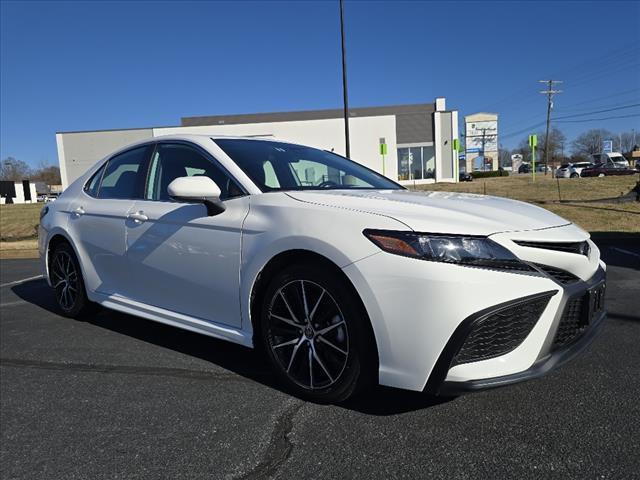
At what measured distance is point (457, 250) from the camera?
7.48 ft

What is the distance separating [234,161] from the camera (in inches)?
129

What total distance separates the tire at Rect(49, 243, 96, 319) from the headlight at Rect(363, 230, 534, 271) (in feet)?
10.7

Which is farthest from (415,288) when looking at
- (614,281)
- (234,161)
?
→ (614,281)

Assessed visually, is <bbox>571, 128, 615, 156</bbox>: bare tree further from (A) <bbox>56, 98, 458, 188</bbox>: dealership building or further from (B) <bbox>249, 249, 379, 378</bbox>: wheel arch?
(B) <bbox>249, 249, 379, 378</bbox>: wheel arch

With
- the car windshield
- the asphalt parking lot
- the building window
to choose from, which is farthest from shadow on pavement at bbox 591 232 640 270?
the building window

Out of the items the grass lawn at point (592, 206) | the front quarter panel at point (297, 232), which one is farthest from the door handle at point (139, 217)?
the grass lawn at point (592, 206)

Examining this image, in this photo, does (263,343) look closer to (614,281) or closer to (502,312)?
(502,312)

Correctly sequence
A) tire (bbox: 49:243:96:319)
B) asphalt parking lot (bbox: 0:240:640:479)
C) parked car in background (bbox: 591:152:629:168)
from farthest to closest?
parked car in background (bbox: 591:152:629:168) → tire (bbox: 49:243:96:319) → asphalt parking lot (bbox: 0:240:640:479)

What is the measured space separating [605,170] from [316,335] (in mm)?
45513

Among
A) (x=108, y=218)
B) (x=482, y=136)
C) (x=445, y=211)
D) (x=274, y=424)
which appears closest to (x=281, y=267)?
(x=274, y=424)

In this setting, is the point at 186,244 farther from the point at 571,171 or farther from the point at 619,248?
the point at 571,171

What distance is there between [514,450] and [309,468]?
3.05ft

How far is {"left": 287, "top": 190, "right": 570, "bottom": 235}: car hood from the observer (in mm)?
2371

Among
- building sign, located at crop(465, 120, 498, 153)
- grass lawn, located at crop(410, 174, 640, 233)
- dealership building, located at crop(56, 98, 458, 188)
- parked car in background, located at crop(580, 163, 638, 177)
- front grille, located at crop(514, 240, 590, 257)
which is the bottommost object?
grass lawn, located at crop(410, 174, 640, 233)
